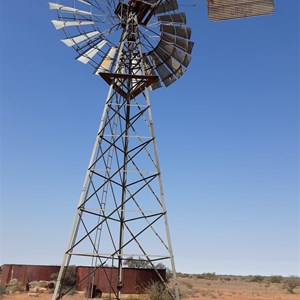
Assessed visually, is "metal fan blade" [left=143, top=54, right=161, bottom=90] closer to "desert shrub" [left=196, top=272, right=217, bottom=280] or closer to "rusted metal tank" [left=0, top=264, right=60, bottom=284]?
"rusted metal tank" [left=0, top=264, right=60, bottom=284]

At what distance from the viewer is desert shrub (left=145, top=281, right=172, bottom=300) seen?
2061 cm

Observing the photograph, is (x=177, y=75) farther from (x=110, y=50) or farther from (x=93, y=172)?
(x=93, y=172)

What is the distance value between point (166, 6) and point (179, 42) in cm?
144

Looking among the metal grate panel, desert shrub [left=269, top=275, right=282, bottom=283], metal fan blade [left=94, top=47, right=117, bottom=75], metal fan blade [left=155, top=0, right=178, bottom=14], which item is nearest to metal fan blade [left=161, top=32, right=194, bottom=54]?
metal fan blade [left=155, top=0, right=178, bottom=14]

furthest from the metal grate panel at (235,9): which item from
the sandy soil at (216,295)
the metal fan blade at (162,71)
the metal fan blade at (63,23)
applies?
the sandy soil at (216,295)

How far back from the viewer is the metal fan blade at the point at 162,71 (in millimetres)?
15422

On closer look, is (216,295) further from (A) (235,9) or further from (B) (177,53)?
(A) (235,9)

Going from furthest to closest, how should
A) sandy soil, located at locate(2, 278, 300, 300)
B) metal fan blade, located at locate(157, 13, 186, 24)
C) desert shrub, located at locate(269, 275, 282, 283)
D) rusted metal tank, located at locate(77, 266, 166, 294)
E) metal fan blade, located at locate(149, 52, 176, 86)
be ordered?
1. desert shrub, located at locate(269, 275, 282, 283)
2. rusted metal tank, located at locate(77, 266, 166, 294)
3. sandy soil, located at locate(2, 278, 300, 300)
4. metal fan blade, located at locate(149, 52, 176, 86)
5. metal fan blade, located at locate(157, 13, 186, 24)

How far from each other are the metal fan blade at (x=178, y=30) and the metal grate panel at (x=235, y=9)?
1.66m

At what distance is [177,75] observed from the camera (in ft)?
49.8

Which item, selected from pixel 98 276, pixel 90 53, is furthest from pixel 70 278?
pixel 90 53

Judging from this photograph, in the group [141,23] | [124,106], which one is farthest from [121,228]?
[141,23]

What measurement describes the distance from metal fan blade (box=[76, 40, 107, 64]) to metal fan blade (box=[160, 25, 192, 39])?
2401mm

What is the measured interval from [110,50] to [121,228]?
6910 mm
